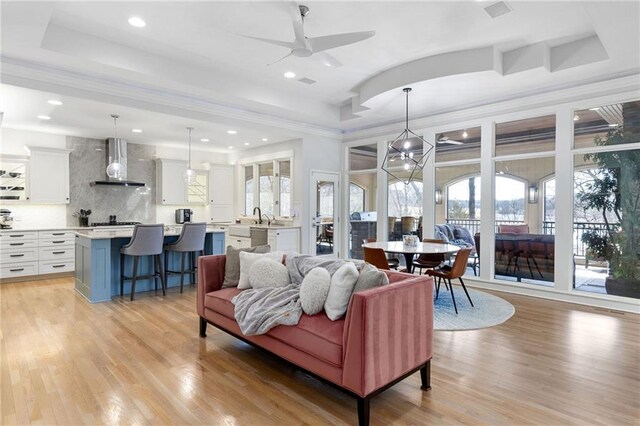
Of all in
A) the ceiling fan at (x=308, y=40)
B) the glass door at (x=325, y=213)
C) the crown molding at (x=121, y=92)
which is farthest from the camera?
the glass door at (x=325, y=213)

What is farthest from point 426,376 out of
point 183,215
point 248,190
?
point 183,215

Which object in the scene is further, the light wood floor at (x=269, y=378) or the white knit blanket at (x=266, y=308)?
the white knit blanket at (x=266, y=308)

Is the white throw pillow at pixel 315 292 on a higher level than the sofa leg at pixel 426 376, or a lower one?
higher

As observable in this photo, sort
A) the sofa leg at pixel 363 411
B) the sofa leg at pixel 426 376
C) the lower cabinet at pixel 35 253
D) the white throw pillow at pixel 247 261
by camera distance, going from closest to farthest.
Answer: the sofa leg at pixel 363 411, the sofa leg at pixel 426 376, the white throw pillow at pixel 247 261, the lower cabinet at pixel 35 253

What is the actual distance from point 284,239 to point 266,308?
4140 millimetres

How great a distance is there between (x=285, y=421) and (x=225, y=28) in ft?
12.1

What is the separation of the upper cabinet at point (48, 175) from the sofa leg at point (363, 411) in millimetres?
7203

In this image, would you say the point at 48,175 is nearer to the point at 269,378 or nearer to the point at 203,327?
the point at 203,327

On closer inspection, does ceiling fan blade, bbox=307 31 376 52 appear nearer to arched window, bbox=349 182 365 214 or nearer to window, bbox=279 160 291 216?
window, bbox=279 160 291 216

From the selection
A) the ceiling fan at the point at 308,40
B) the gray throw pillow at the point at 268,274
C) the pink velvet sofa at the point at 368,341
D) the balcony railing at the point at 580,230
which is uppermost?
the ceiling fan at the point at 308,40

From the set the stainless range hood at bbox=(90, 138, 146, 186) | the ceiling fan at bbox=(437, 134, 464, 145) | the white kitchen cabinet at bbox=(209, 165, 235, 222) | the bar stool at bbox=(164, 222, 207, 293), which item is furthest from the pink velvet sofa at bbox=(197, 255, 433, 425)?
the white kitchen cabinet at bbox=(209, 165, 235, 222)

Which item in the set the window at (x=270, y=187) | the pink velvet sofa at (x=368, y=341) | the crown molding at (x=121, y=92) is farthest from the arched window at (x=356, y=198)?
the pink velvet sofa at (x=368, y=341)

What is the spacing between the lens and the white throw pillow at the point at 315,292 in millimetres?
2627

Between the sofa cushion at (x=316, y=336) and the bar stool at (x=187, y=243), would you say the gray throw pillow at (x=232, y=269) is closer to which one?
the sofa cushion at (x=316, y=336)
